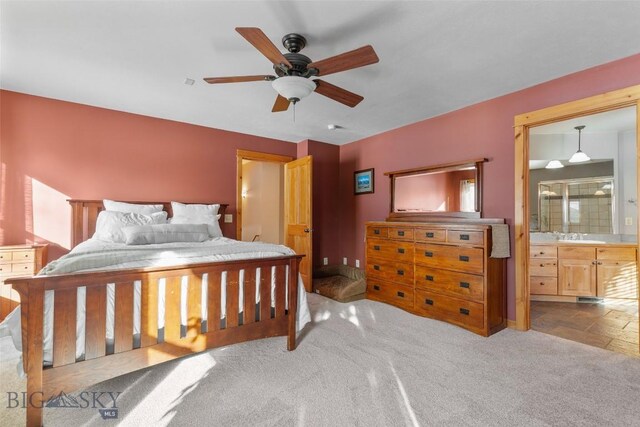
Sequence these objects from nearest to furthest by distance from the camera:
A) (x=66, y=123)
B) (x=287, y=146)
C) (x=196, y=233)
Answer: (x=196, y=233), (x=66, y=123), (x=287, y=146)

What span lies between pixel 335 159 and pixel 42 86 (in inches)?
151

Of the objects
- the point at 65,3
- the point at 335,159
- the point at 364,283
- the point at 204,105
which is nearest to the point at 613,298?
the point at 364,283

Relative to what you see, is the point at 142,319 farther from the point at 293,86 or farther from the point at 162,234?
the point at 293,86

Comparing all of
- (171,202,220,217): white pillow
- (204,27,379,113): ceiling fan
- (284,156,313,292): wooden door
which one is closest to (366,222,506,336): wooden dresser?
(284,156,313,292): wooden door

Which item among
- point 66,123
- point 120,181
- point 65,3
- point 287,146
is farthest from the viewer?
point 287,146

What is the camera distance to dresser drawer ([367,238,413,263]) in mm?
3393

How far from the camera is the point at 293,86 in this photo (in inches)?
78.4

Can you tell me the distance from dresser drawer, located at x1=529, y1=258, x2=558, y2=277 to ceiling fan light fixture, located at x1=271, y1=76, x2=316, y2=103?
12.3ft

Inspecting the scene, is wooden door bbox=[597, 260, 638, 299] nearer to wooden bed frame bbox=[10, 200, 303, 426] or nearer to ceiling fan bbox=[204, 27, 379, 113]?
wooden bed frame bbox=[10, 200, 303, 426]

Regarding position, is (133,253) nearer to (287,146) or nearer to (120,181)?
(120,181)

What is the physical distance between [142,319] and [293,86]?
1810 mm

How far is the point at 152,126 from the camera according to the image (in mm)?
3766

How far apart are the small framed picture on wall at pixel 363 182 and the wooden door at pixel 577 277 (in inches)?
108

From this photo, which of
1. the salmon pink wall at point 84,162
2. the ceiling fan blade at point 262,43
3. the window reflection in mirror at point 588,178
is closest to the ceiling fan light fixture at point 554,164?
the window reflection in mirror at point 588,178
